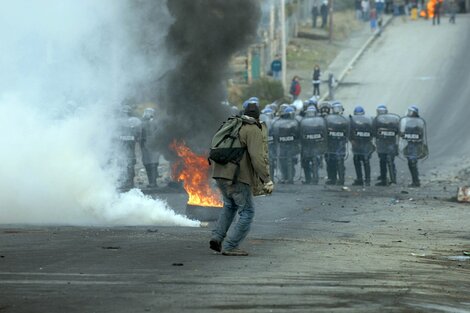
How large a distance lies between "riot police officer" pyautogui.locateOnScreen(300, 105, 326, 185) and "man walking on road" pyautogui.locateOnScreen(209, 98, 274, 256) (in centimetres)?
1368

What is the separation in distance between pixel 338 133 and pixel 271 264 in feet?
48.4

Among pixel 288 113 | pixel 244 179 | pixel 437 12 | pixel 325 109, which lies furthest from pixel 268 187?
pixel 437 12

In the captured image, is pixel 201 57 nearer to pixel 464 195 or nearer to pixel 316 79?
pixel 464 195

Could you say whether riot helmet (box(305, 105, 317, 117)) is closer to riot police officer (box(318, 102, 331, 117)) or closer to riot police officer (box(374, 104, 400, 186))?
riot police officer (box(318, 102, 331, 117))

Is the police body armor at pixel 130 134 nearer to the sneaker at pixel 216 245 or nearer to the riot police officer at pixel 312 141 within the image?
the riot police officer at pixel 312 141

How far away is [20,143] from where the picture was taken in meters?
17.7

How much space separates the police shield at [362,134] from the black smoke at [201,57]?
6.95 meters

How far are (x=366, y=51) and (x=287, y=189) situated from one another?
1187 inches

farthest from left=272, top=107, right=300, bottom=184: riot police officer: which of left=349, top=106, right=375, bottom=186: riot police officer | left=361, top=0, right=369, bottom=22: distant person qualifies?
left=361, top=0, right=369, bottom=22: distant person

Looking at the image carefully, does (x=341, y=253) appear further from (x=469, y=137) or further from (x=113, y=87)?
(x=469, y=137)

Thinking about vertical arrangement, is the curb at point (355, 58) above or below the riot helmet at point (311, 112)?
below

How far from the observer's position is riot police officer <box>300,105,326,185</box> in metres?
26.1

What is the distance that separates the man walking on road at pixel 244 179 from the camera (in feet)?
40.3

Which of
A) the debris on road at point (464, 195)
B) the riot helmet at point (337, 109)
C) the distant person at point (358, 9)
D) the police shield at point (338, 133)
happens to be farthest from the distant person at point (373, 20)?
the debris on road at point (464, 195)
